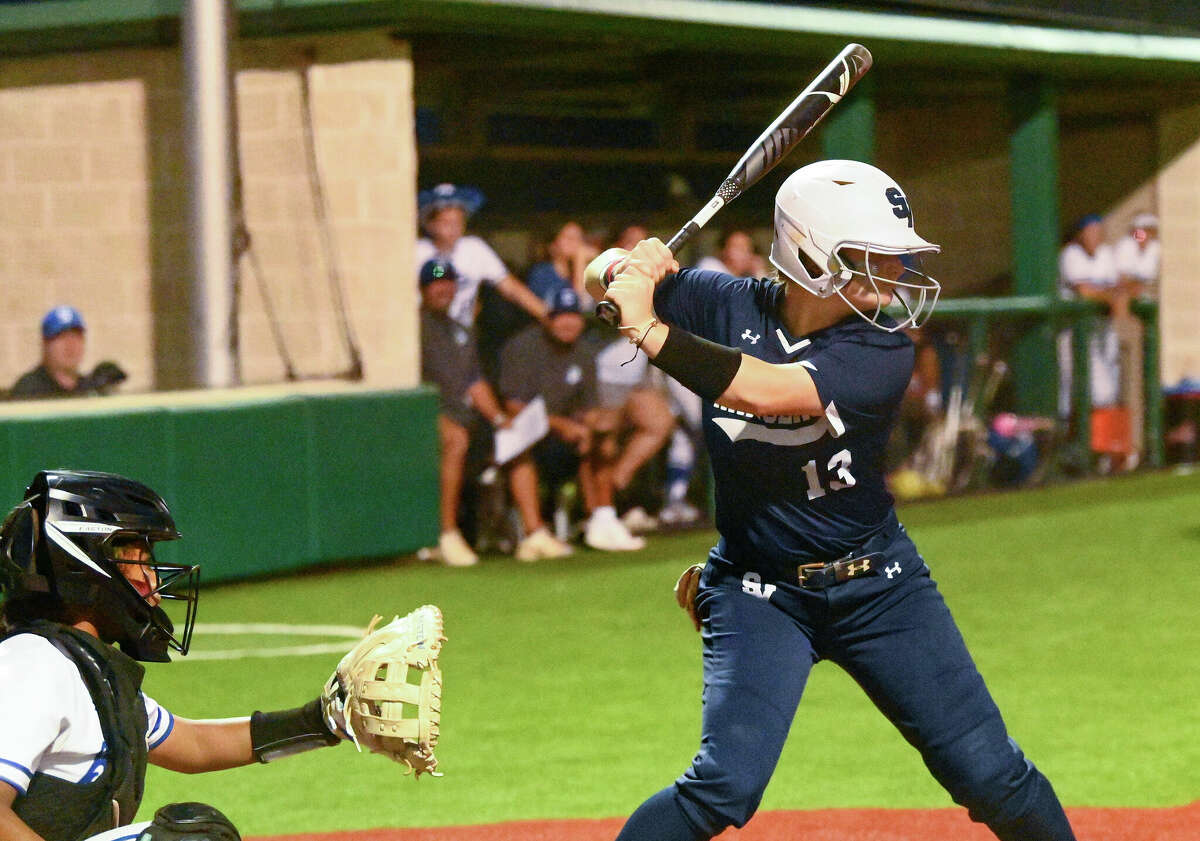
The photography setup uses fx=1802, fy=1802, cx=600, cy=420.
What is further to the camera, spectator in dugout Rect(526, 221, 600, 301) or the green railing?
A: the green railing

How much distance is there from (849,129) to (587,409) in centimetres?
346

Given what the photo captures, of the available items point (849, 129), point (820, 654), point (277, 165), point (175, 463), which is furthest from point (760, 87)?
point (820, 654)

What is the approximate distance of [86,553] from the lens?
9.78 ft

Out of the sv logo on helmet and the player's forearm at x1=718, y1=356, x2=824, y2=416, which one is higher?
the sv logo on helmet

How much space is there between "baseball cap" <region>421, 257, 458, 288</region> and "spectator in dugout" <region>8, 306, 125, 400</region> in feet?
6.40

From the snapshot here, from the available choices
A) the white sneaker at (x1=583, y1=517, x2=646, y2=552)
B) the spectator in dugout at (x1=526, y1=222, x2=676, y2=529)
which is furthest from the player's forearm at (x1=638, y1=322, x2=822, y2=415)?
the white sneaker at (x1=583, y1=517, x2=646, y2=552)

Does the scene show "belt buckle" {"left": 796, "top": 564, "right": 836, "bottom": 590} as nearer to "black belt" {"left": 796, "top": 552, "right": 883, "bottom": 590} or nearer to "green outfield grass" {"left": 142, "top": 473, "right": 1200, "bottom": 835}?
"black belt" {"left": 796, "top": 552, "right": 883, "bottom": 590}

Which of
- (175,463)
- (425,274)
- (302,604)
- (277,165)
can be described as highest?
(277,165)

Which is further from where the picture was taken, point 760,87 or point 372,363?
point 760,87

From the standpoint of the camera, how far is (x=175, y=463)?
31.1 feet

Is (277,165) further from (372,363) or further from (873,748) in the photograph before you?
(873,748)

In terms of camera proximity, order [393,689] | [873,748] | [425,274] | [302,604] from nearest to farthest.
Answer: [393,689]
[873,748]
[302,604]
[425,274]

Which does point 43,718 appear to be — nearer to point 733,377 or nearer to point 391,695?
point 391,695

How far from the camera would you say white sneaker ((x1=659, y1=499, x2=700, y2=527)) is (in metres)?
11.5
